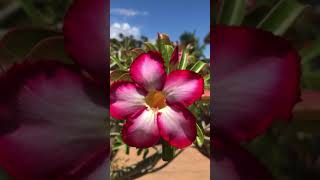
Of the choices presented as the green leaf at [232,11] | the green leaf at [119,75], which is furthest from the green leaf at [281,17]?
the green leaf at [119,75]

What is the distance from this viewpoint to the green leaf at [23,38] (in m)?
0.37

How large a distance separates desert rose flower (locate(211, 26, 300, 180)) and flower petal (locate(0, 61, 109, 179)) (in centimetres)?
9

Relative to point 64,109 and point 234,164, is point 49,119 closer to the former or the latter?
point 64,109

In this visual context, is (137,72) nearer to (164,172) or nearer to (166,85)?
(166,85)

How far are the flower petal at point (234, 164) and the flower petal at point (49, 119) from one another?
9 centimetres

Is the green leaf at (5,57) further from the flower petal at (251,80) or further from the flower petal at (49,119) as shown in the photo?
the flower petal at (251,80)

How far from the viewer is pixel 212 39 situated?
372 millimetres

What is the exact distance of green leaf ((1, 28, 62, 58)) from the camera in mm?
370

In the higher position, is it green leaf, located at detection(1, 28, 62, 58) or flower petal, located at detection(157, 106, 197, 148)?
green leaf, located at detection(1, 28, 62, 58)

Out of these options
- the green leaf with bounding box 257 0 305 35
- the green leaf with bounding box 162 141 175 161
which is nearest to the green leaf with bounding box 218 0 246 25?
the green leaf with bounding box 257 0 305 35

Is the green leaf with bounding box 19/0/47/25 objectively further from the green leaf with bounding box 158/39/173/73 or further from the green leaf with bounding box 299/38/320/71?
the green leaf with bounding box 299/38/320/71

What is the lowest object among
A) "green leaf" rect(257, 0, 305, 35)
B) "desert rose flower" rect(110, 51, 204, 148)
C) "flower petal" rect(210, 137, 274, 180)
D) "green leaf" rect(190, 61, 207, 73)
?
"flower petal" rect(210, 137, 274, 180)

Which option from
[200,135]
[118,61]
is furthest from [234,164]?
[118,61]

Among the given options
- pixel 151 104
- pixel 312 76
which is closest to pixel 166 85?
pixel 151 104
